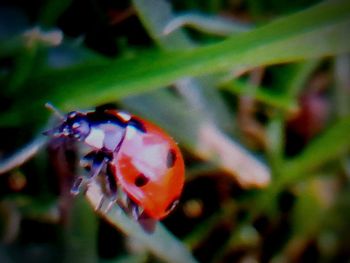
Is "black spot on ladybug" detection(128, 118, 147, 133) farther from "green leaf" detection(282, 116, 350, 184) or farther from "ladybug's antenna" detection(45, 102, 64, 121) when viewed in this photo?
"green leaf" detection(282, 116, 350, 184)

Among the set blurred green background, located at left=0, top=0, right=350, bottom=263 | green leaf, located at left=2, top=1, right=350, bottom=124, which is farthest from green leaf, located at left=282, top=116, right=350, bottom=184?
green leaf, located at left=2, top=1, right=350, bottom=124

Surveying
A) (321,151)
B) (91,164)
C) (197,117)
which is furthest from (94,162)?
(321,151)

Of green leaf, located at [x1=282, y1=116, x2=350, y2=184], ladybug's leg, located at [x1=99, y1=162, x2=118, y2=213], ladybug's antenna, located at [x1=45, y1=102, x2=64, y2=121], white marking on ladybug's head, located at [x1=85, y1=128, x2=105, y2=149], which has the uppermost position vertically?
ladybug's antenna, located at [x1=45, y1=102, x2=64, y2=121]

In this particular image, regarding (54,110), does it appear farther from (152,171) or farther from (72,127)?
(152,171)

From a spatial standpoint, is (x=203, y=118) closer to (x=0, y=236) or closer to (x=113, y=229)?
(x=113, y=229)

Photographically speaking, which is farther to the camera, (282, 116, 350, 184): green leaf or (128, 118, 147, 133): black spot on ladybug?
(282, 116, 350, 184): green leaf

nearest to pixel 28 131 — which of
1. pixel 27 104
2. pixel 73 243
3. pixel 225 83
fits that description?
pixel 27 104

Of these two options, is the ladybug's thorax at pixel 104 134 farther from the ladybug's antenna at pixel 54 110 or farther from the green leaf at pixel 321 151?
the green leaf at pixel 321 151
